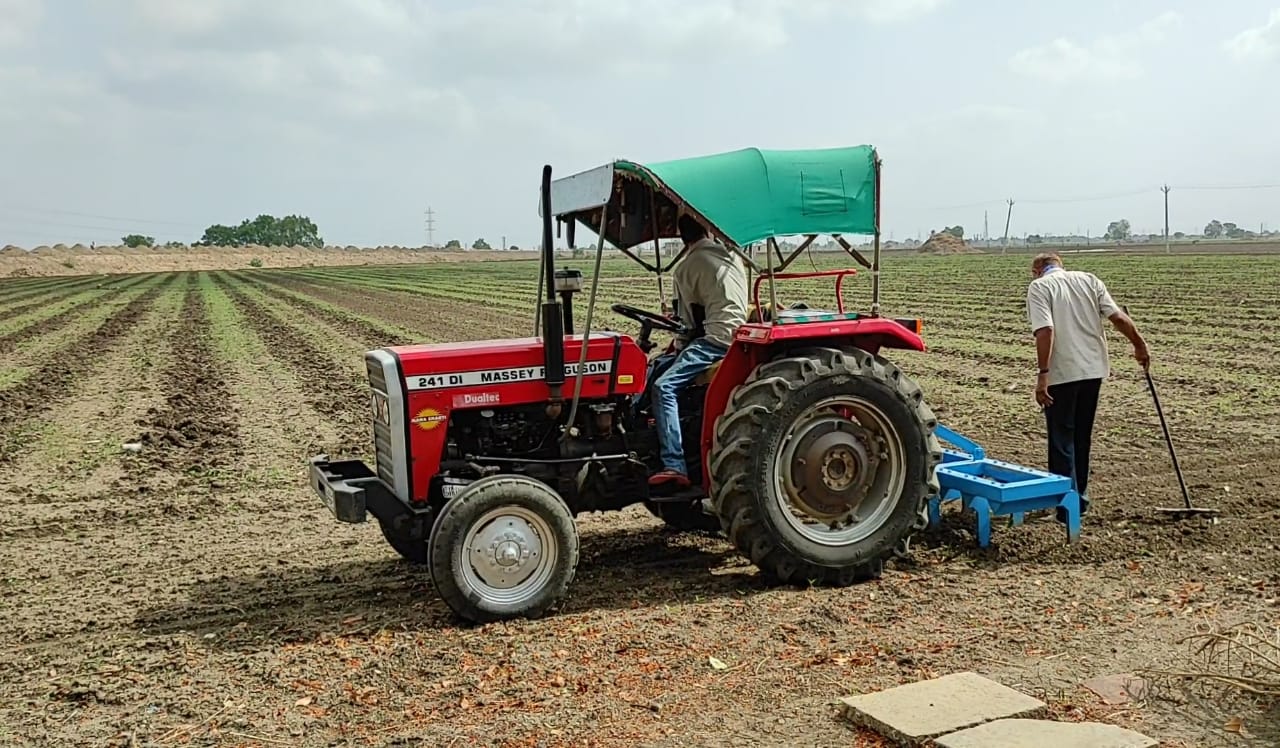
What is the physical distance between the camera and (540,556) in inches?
214

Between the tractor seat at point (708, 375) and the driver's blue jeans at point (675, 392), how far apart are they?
25mm

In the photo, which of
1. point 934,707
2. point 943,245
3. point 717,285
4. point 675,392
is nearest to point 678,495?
point 675,392

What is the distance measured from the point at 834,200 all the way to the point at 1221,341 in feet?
41.0

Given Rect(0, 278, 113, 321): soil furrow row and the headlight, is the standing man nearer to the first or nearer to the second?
the headlight

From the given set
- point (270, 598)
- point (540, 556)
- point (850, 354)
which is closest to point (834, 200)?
point (850, 354)

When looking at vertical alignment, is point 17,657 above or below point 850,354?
below

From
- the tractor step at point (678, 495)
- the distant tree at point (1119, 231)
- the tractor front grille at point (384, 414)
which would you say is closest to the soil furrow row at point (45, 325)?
the tractor front grille at point (384, 414)

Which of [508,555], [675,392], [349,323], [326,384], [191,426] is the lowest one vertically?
[191,426]

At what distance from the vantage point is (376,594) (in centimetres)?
593

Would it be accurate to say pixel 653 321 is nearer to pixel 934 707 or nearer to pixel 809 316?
pixel 809 316

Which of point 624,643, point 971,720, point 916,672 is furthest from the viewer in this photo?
point 624,643

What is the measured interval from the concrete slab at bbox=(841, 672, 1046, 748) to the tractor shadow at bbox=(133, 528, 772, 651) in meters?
1.64

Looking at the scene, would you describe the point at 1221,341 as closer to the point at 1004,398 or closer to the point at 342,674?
the point at 1004,398

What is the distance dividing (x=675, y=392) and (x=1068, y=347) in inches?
100
